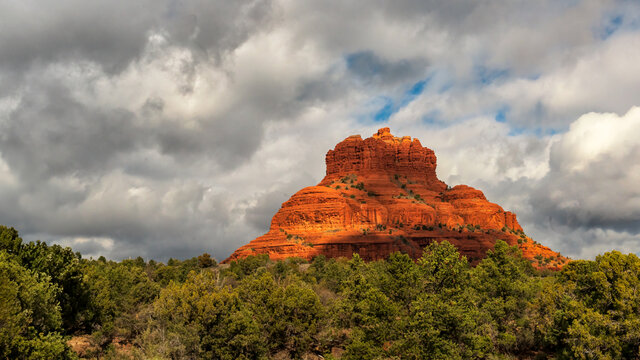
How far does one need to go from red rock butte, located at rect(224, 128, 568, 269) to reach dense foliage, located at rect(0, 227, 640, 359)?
8519 centimetres

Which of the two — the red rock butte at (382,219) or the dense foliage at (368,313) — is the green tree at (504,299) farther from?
the red rock butte at (382,219)

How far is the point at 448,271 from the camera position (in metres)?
38.6

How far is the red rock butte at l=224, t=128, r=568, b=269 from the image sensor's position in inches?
5743

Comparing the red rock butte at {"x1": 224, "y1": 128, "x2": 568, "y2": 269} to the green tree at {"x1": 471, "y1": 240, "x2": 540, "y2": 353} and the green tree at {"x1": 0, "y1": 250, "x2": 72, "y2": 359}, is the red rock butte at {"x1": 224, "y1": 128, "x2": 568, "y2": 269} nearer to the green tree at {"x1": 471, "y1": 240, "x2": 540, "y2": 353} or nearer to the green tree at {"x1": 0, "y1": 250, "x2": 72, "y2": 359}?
the green tree at {"x1": 471, "y1": 240, "x2": 540, "y2": 353}

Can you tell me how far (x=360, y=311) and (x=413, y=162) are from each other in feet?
521

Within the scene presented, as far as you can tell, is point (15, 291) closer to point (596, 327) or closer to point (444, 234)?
point (596, 327)

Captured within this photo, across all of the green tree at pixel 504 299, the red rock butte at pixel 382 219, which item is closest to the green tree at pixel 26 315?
the green tree at pixel 504 299

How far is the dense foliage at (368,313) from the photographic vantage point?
1436 inches

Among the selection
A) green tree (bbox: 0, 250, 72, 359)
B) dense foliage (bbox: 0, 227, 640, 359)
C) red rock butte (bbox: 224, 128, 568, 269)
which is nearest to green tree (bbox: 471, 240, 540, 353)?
dense foliage (bbox: 0, 227, 640, 359)

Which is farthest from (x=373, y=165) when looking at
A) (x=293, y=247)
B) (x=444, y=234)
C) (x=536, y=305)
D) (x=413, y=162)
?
(x=536, y=305)

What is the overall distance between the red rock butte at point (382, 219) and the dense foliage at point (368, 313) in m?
85.2

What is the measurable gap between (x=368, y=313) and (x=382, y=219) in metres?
119

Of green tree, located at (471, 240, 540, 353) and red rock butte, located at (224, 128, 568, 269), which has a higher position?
red rock butte, located at (224, 128, 568, 269)

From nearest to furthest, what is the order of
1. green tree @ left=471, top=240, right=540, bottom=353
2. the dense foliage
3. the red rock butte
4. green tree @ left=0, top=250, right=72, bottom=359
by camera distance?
green tree @ left=0, top=250, right=72, bottom=359, the dense foliage, green tree @ left=471, top=240, right=540, bottom=353, the red rock butte
